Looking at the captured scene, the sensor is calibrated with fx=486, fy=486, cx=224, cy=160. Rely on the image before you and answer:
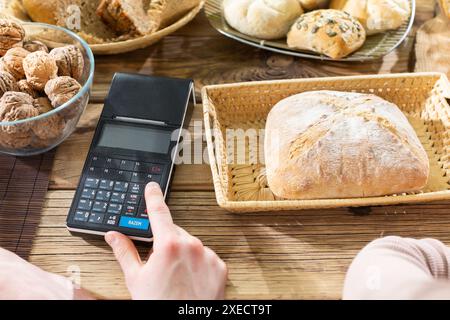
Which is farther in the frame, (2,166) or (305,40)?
(305,40)

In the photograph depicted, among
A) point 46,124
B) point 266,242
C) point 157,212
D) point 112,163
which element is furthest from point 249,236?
point 46,124

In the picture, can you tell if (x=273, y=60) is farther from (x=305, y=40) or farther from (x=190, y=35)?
(x=190, y=35)

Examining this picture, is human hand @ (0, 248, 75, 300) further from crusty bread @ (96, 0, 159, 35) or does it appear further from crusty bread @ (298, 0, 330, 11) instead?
crusty bread @ (298, 0, 330, 11)

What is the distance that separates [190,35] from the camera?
1.15 meters

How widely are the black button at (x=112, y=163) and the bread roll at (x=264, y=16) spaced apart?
17.0 inches

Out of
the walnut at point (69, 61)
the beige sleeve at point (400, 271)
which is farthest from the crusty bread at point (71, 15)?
the beige sleeve at point (400, 271)

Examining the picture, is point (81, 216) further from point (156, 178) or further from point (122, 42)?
point (122, 42)

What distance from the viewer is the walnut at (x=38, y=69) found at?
0.82 meters

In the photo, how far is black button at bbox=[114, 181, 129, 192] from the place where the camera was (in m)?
0.80

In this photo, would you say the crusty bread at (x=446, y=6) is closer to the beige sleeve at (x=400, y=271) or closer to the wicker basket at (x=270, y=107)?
the wicker basket at (x=270, y=107)

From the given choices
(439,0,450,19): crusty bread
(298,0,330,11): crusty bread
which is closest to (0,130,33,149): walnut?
(298,0,330,11): crusty bread

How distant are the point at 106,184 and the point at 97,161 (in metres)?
0.05
